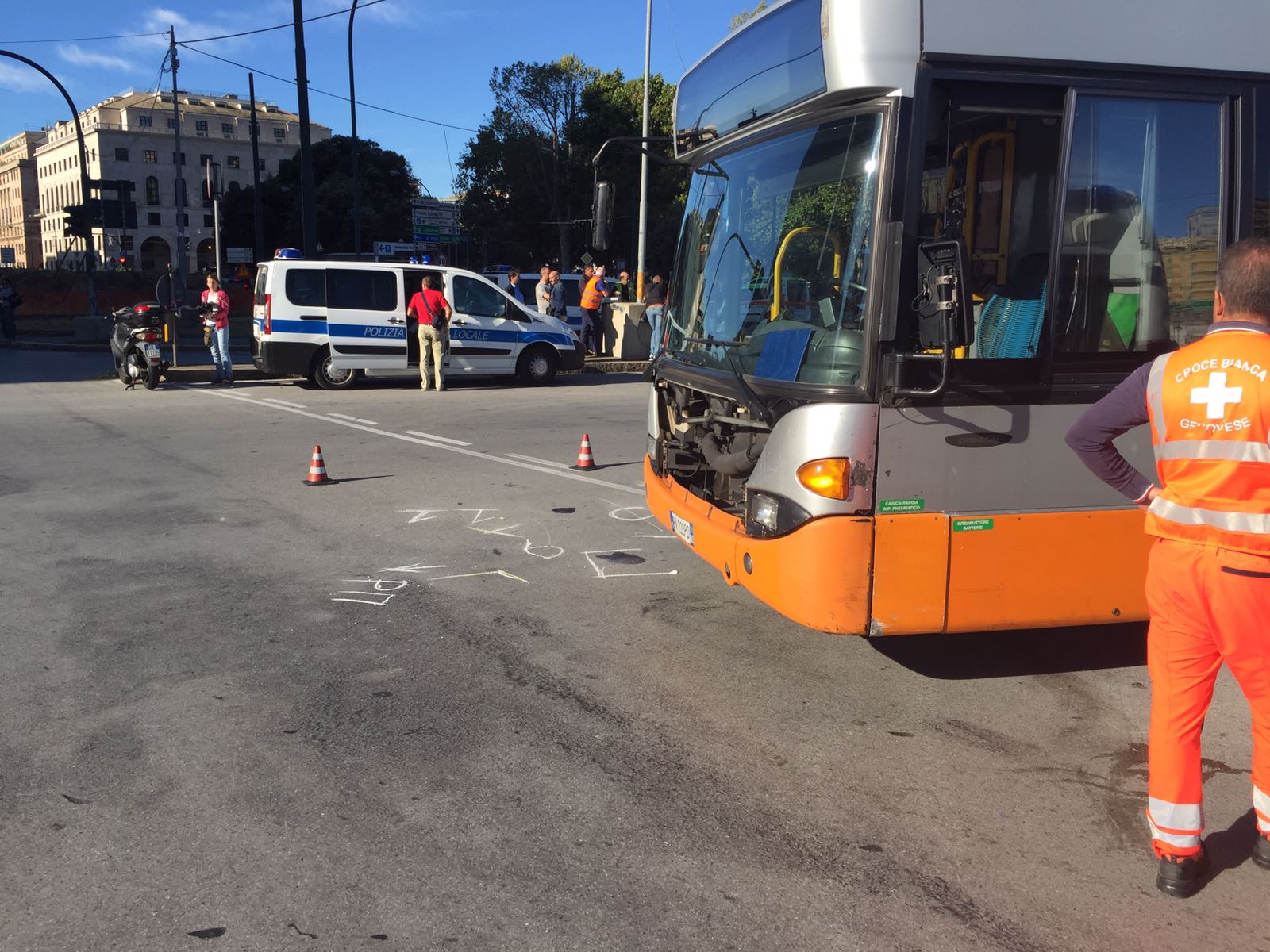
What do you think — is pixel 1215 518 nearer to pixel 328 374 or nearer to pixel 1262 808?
pixel 1262 808

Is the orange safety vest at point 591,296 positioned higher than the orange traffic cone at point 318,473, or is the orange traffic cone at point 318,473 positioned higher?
the orange safety vest at point 591,296

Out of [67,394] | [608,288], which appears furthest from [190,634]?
[608,288]

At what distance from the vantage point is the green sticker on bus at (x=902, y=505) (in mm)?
4230

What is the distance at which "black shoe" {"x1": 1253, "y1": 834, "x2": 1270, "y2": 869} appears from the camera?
3139 millimetres

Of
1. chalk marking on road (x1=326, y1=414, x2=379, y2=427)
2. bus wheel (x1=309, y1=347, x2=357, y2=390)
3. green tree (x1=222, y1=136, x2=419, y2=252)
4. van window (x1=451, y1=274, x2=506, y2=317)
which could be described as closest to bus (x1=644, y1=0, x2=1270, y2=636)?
chalk marking on road (x1=326, y1=414, x2=379, y2=427)

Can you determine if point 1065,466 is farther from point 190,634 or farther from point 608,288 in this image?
point 608,288

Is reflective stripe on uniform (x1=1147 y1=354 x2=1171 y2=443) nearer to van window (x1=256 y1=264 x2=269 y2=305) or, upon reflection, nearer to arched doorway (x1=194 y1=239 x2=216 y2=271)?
van window (x1=256 y1=264 x2=269 y2=305)

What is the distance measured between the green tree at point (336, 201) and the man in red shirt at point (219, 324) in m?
42.9

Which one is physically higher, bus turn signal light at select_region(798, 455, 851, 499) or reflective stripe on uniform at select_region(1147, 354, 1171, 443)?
reflective stripe on uniform at select_region(1147, 354, 1171, 443)

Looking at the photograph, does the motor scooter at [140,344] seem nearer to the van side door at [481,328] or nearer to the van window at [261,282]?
the van window at [261,282]

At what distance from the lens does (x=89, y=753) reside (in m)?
3.96

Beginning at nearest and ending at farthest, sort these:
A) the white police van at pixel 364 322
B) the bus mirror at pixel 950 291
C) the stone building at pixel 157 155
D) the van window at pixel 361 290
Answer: the bus mirror at pixel 950 291 < the white police van at pixel 364 322 < the van window at pixel 361 290 < the stone building at pixel 157 155

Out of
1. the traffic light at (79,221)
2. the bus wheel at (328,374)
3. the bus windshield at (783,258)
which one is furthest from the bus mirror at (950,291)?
the traffic light at (79,221)

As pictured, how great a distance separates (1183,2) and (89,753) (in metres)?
5.19
